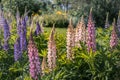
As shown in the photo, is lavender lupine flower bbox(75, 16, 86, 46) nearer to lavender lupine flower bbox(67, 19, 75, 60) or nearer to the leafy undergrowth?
the leafy undergrowth

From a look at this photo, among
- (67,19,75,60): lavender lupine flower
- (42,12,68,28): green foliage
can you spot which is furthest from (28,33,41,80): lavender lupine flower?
(42,12,68,28): green foliage

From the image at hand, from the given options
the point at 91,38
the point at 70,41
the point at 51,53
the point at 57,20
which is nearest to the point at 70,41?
the point at 70,41

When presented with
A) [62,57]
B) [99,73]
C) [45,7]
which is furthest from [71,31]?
[45,7]

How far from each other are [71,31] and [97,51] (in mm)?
473

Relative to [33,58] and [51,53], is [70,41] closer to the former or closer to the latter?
[51,53]

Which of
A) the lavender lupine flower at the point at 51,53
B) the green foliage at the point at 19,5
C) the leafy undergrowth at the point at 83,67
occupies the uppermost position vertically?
the lavender lupine flower at the point at 51,53

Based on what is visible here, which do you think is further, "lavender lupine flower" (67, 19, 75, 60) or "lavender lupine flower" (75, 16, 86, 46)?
"lavender lupine flower" (75, 16, 86, 46)

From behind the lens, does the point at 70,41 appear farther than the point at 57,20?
No

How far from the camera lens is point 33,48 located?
4391 millimetres

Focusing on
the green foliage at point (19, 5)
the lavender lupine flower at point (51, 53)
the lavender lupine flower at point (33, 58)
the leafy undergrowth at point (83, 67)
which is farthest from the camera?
the green foliage at point (19, 5)

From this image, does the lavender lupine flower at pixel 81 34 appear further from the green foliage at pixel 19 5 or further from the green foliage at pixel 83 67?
the green foliage at pixel 19 5

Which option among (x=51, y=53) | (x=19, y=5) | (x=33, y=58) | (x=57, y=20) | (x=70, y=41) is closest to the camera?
(x=33, y=58)

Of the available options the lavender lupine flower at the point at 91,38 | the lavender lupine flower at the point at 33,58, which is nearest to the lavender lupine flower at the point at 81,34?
the lavender lupine flower at the point at 91,38

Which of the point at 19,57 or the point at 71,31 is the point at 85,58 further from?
the point at 19,57
